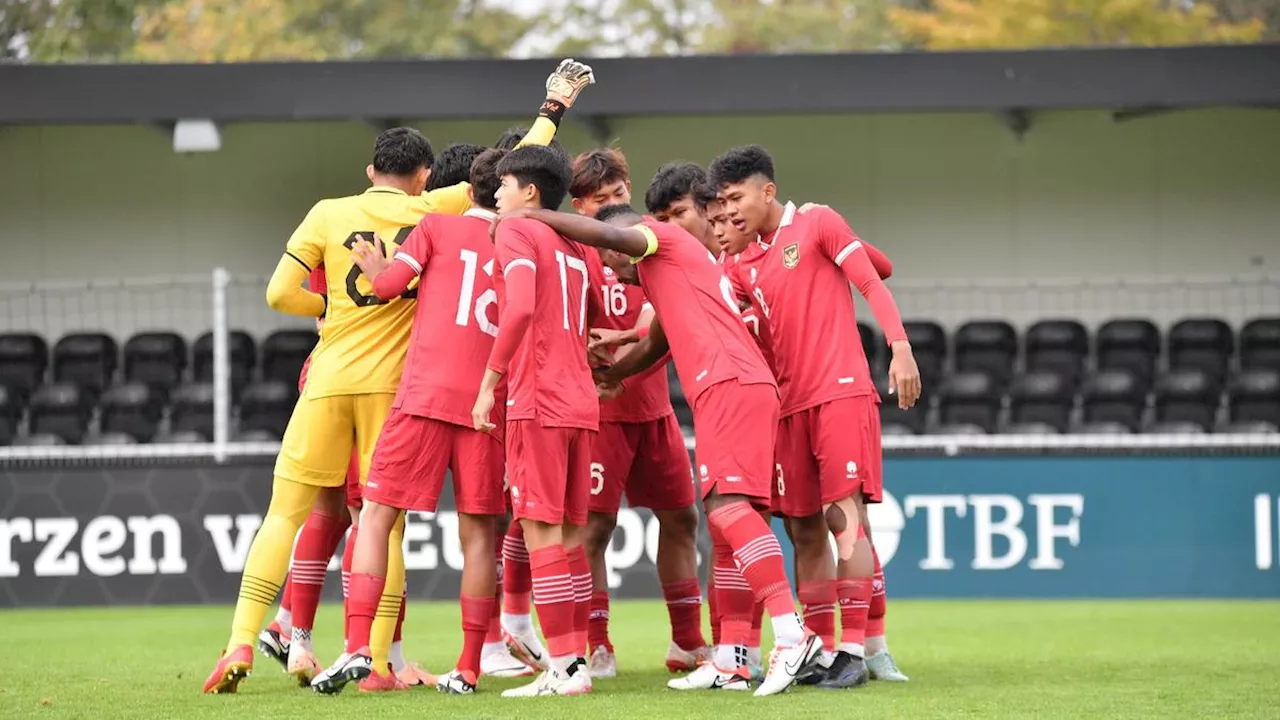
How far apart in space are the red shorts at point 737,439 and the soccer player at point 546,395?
0.44 metres

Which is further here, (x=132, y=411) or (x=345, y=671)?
(x=132, y=411)

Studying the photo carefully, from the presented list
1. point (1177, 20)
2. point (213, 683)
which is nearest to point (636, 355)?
point (213, 683)

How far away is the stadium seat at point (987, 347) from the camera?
583 inches

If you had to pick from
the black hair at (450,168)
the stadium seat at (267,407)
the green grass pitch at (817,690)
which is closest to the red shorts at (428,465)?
the green grass pitch at (817,690)

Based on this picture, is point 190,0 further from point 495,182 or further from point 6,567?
point 495,182

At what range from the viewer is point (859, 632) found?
6.93 meters

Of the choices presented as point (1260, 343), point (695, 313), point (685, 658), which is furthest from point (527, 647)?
point (1260, 343)

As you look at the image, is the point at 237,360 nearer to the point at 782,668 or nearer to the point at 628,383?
the point at 628,383

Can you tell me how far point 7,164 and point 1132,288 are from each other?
10.3 meters

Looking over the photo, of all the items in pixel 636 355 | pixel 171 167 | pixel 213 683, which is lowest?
pixel 213 683

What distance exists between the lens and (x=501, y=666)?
24.9 ft

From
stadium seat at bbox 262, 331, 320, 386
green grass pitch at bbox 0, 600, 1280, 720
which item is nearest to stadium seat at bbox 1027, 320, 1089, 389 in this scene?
green grass pitch at bbox 0, 600, 1280, 720

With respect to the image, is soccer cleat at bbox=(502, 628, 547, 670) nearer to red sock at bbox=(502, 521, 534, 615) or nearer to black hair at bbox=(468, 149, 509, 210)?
red sock at bbox=(502, 521, 534, 615)

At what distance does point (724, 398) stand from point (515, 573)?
165cm
